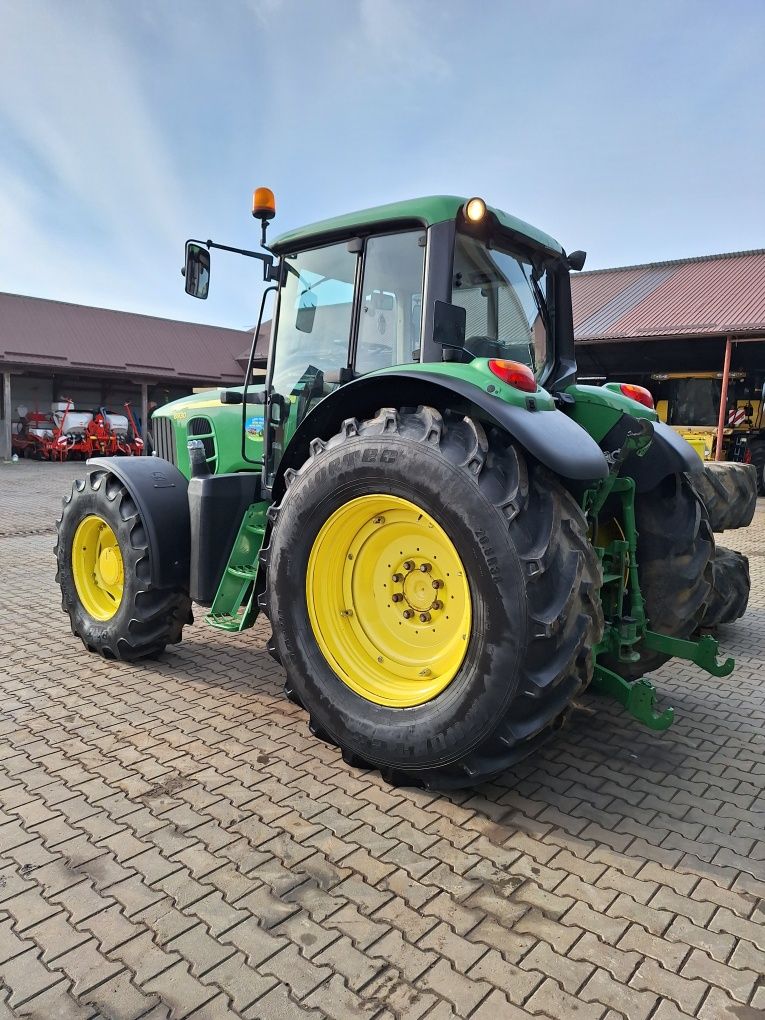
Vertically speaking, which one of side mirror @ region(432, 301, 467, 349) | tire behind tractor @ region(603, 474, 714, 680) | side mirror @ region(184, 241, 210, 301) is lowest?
tire behind tractor @ region(603, 474, 714, 680)

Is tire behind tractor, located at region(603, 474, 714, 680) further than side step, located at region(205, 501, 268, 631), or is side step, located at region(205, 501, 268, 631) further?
side step, located at region(205, 501, 268, 631)

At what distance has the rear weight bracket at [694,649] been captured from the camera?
3148mm

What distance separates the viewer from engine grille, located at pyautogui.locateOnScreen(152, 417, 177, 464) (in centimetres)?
492

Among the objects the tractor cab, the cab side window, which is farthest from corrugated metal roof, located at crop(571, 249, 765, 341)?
the cab side window

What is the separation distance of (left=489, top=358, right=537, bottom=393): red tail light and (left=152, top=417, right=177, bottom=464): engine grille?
2833 mm

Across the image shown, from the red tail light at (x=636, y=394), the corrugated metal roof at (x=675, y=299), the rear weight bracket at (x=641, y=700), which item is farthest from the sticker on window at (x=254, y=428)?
the corrugated metal roof at (x=675, y=299)

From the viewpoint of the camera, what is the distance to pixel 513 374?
2.70 metres

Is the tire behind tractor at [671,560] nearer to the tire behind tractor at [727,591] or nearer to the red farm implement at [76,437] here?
the tire behind tractor at [727,591]

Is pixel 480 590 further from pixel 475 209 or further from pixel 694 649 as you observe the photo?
pixel 475 209

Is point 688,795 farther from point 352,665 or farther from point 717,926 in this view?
point 352,665

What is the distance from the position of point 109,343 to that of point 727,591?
27.4 metres

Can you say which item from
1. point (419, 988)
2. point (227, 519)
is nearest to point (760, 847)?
point (419, 988)

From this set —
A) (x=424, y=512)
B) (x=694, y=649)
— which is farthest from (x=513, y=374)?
(x=694, y=649)

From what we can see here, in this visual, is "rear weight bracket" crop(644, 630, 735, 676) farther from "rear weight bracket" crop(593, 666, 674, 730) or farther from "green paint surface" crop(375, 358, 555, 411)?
"green paint surface" crop(375, 358, 555, 411)
